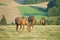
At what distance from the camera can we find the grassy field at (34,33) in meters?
3.24

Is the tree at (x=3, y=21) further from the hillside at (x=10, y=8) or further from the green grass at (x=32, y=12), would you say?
the green grass at (x=32, y=12)

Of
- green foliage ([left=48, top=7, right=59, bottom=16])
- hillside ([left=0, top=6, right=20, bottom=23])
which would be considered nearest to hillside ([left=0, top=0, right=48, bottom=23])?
hillside ([left=0, top=6, right=20, bottom=23])

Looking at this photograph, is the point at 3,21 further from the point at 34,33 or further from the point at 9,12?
the point at 34,33

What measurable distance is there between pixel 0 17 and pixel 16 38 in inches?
17.0

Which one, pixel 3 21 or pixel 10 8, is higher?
pixel 10 8

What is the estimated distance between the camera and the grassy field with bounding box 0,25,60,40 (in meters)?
3.24

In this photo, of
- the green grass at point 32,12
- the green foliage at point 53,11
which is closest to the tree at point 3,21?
the green grass at point 32,12

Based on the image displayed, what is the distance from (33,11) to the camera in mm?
3285

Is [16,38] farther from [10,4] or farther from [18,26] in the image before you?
[10,4]

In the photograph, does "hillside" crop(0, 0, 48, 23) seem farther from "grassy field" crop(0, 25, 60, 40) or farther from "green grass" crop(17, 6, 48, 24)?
"grassy field" crop(0, 25, 60, 40)

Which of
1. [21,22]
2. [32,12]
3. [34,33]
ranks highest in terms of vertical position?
[32,12]

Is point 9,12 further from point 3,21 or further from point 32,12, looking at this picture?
point 32,12

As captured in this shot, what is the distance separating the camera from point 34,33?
3.26 m

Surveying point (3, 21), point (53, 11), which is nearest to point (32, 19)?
point (53, 11)
